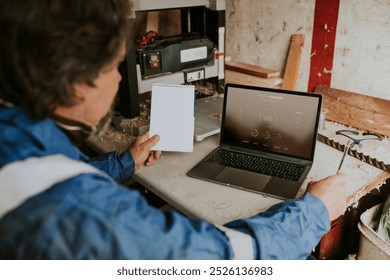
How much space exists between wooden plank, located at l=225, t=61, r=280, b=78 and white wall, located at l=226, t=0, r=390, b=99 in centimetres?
4

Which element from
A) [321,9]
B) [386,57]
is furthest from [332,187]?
[321,9]

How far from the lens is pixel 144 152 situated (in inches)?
52.9

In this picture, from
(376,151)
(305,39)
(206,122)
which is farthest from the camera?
(305,39)

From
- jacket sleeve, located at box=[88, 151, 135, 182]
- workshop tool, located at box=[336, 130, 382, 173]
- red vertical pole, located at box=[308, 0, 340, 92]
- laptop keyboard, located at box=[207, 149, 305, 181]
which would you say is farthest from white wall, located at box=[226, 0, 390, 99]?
jacket sleeve, located at box=[88, 151, 135, 182]

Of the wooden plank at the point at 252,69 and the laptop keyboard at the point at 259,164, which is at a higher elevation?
the wooden plank at the point at 252,69

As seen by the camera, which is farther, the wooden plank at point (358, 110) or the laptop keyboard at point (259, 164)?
the wooden plank at point (358, 110)

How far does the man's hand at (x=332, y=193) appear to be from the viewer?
1021 mm

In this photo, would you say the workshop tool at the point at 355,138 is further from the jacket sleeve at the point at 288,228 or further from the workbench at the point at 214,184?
the jacket sleeve at the point at 288,228

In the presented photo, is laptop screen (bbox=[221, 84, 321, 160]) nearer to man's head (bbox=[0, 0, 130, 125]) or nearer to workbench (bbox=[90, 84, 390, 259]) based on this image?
workbench (bbox=[90, 84, 390, 259])

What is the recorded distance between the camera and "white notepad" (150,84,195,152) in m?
1.39

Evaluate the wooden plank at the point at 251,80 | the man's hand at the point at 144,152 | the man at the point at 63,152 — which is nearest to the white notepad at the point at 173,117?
the man's hand at the point at 144,152

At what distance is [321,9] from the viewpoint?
186 centimetres
